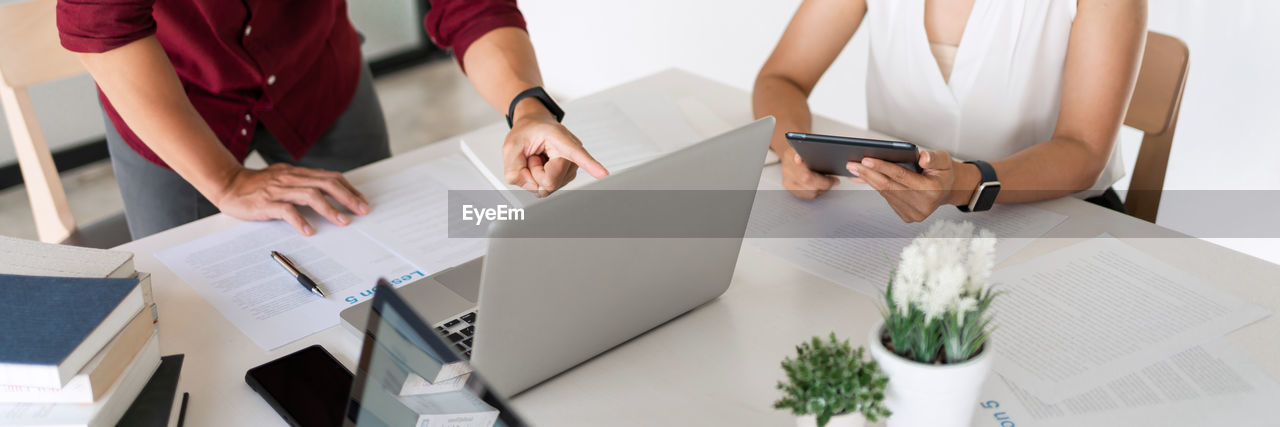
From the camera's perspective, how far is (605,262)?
0.86m

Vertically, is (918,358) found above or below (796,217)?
above

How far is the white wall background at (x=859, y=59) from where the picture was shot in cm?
204

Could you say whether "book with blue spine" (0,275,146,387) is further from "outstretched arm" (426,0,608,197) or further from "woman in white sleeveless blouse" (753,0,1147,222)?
"woman in white sleeveless blouse" (753,0,1147,222)

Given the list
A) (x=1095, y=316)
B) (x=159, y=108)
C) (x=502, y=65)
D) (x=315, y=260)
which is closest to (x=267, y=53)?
(x=159, y=108)

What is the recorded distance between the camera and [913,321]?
2.35 ft

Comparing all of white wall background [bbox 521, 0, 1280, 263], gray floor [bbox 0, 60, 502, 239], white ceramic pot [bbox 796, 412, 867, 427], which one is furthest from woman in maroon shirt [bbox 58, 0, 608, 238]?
white wall background [bbox 521, 0, 1280, 263]

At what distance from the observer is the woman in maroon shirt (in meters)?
1.25

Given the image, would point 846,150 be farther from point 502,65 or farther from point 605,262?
point 502,65

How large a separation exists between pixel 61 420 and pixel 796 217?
90cm

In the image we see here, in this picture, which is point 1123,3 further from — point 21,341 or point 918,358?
point 21,341

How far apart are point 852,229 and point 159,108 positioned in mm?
1024

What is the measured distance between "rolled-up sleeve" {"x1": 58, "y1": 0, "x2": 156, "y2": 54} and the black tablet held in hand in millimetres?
Answer: 930

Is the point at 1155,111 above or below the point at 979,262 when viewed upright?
below

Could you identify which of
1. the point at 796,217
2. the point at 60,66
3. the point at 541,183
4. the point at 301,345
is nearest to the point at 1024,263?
the point at 796,217
